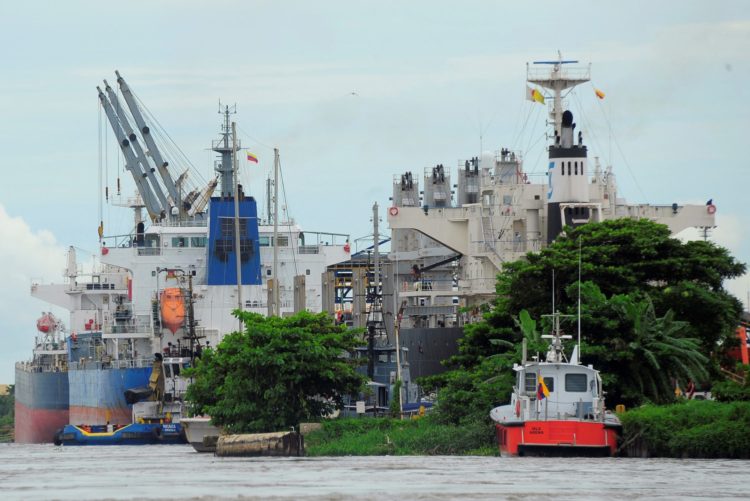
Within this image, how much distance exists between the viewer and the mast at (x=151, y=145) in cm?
11044

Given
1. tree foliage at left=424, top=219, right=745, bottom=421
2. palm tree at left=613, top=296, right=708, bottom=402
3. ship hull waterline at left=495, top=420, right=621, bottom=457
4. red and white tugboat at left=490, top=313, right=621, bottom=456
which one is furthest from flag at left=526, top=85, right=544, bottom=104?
ship hull waterline at left=495, top=420, right=621, bottom=457

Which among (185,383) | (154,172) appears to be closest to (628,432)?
(185,383)

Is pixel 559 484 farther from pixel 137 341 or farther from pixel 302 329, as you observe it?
pixel 137 341

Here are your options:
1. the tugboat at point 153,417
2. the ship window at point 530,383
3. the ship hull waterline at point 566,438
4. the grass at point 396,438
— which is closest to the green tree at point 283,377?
the grass at point 396,438

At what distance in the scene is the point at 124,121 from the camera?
4437 inches

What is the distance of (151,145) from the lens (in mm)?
111500

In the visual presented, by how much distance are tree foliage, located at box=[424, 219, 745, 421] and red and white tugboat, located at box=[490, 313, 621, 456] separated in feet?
11.0

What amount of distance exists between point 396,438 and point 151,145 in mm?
60229

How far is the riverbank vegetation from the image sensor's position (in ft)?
139

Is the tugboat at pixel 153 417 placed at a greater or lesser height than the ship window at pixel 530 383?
lesser

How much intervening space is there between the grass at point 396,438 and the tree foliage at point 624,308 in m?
1.49

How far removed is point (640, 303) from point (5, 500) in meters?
23.1

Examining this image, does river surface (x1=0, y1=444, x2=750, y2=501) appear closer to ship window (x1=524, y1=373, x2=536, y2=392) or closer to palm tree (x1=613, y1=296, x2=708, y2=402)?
ship window (x1=524, y1=373, x2=536, y2=392)

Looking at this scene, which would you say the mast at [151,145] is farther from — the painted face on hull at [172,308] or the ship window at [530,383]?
the ship window at [530,383]
